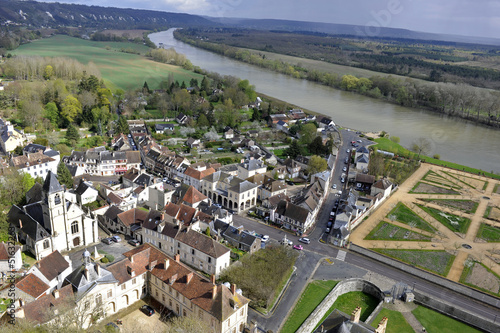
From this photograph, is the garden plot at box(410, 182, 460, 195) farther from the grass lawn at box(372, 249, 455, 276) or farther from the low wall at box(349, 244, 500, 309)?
the low wall at box(349, 244, 500, 309)

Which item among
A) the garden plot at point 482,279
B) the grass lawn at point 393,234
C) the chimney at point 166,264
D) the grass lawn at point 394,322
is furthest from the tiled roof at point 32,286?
the garden plot at point 482,279

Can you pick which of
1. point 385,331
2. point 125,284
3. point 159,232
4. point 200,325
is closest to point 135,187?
point 159,232

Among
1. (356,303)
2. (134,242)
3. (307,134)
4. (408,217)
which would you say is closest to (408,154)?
(307,134)

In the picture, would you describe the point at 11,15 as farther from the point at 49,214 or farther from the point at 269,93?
the point at 49,214

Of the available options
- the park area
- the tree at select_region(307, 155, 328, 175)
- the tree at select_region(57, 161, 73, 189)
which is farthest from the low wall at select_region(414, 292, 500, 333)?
the tree at select_region(57, 161, 73, 189)

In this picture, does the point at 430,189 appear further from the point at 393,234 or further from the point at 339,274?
the point at 339,274

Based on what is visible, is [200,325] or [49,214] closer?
[200,325]
